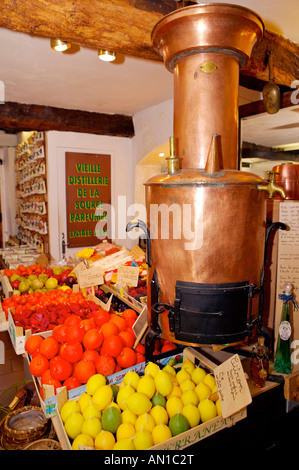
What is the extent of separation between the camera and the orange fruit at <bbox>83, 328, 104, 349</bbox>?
5.59 ft

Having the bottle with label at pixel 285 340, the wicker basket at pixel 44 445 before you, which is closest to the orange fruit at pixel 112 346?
the wicker basket at pixel 44 445

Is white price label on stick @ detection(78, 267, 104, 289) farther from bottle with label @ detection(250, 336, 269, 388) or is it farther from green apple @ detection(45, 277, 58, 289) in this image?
bottle with label @ detection(250, 336, 269, 388)

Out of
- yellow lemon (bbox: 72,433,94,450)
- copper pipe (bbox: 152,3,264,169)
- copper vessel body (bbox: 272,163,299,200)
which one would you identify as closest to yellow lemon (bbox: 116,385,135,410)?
yellow lemon (bbox: 72,433,94,450)

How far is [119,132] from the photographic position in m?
4.95

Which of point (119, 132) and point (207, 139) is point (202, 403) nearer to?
point (207, 139)

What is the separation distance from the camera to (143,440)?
3.88 ft

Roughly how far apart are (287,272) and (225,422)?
36.9 inches

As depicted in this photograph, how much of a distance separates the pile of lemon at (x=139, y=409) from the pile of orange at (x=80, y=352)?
0.38 feet

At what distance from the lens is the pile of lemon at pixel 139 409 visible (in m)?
1.22

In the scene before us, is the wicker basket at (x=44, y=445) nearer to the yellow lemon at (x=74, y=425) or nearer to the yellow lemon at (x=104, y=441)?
the yellow lemon at (x=74, y=425)

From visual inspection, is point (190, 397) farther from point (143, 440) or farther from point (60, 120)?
point (60, 120)

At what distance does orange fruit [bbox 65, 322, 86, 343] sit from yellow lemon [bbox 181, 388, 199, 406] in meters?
0.65

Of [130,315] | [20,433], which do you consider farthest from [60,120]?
[20,433]
